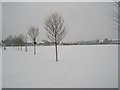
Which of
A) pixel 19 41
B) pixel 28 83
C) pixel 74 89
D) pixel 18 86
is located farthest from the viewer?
pixel 19 41

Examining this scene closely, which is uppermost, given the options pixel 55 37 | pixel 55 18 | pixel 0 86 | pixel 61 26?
pixel 55 18

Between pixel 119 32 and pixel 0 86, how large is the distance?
6.54m

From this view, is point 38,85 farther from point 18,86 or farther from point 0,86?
point 0,86

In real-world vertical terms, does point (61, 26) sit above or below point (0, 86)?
above

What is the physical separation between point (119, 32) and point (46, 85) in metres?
4.49

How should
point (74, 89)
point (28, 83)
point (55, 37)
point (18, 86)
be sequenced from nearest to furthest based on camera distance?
point (74, 89), point (18, 86), point (28, 83), point (55, 37)

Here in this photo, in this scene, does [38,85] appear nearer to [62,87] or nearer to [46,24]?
[62,87]

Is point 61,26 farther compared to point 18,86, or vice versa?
point 61,26

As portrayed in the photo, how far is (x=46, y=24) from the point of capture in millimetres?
14180

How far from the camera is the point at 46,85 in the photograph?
5.93 m

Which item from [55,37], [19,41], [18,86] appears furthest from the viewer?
[19,41]

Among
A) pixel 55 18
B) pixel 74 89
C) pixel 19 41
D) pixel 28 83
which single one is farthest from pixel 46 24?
pixel 19 41

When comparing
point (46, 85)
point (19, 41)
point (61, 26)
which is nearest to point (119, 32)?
point (46, 85)

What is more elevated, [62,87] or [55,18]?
[55,18]
